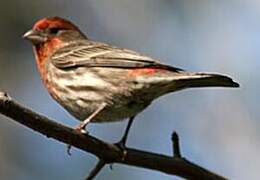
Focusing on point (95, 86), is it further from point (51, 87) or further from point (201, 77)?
point (201, 77)

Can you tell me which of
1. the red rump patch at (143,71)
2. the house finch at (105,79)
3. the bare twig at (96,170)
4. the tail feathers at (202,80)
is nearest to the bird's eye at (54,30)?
the house finch at (105,79)

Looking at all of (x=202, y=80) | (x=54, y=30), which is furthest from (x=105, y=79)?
(x=54, y=30)

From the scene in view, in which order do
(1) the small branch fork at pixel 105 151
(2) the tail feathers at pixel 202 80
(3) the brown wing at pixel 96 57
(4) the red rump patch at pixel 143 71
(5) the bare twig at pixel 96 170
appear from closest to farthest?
(1) the small branch fork at pixel 105 151 < (5) the bare twig at pixel 96 170 < (2) the tail feathers at pixel 202 80 < (4) the red rump patch at pixel 143 71 < (3) the brown wing at pixel 96 57

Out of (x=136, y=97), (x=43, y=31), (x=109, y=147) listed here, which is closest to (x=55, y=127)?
(x=109, y=147)

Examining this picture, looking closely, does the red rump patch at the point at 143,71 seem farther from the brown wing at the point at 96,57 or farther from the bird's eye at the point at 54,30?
the bird's eye at the point at 54,30

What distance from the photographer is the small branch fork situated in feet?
13.2

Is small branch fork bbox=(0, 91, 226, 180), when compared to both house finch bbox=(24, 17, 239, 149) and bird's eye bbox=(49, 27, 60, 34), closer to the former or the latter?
house finch bbox=(24, 17, 239, 149)

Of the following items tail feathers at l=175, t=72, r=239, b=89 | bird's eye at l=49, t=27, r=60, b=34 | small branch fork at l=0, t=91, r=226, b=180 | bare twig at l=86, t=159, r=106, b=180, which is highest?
tail feathers at l=175, t=72, r=239, b=89

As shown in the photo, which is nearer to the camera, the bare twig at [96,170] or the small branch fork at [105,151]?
the small branch fork at [105,151]

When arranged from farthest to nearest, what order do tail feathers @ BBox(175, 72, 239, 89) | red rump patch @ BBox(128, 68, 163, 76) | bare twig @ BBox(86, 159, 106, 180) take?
red rump patch @ BBox(128, 68, 163, 76), tail feathers @ BBox(175, 72, 239, 89), bare twig @ BBox(86, 159, 106, 180)

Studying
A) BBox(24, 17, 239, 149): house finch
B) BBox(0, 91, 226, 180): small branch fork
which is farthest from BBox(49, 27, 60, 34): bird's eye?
BBox(0, 91, 226, 180): small branch fork

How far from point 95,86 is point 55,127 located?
1.86 metres

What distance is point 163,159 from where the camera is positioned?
4.60 meters

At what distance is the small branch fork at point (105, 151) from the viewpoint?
4.02m
